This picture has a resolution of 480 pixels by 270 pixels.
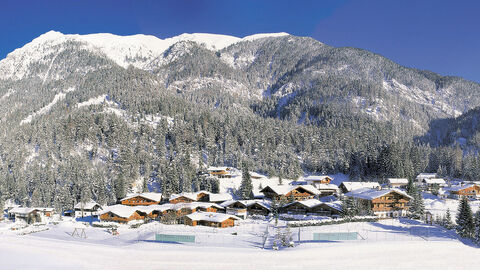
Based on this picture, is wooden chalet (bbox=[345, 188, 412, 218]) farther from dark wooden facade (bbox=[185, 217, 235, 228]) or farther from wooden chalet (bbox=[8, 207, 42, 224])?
wooden chalet (bbox=[8, 207, 42, 224])

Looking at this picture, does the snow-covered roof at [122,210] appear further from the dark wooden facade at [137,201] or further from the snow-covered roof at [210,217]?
the snow-covered roof at [210,217]

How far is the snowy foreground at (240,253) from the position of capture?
4016cm

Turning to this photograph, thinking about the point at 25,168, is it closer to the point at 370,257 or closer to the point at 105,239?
the point at 105,239

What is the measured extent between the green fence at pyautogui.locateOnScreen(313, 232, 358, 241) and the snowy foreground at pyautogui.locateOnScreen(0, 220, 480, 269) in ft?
6.75

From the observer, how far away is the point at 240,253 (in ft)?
144

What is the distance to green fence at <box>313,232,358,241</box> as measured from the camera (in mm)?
51562

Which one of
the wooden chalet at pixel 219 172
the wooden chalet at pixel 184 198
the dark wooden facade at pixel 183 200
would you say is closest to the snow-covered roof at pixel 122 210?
the wooden chalet at pixel 184 198

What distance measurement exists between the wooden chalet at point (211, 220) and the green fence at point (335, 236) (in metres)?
18.8

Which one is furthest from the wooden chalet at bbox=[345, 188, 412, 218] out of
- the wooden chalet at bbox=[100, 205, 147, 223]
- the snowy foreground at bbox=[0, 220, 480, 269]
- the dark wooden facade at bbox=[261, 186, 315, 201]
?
the wooden chalet at bbox=[100, 205, 147, 223]

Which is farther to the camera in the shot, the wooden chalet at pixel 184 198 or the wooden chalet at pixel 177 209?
the wooden chalet at pixel 184 198

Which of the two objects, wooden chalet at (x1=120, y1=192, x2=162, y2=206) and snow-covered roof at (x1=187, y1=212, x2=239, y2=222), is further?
wooden chalet at (x1=120, y1=192, x2=162, y2=206)

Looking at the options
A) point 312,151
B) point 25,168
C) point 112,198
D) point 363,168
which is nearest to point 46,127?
point 25,168

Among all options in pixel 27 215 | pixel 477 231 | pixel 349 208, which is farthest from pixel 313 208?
pixel 27 215

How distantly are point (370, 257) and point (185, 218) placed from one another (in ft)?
125
